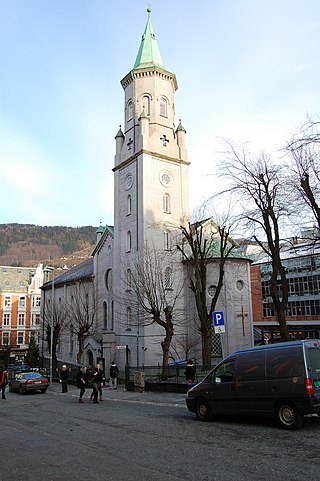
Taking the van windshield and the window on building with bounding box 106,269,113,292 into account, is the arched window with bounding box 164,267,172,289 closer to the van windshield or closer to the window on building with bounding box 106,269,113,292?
the window on building with bounding box 106,269,113,292

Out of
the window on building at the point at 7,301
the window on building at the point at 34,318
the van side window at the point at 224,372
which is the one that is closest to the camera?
the van side window at the point at 224,372

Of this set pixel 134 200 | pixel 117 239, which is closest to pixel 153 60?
pixel 134 200

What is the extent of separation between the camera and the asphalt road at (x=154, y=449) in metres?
6.64

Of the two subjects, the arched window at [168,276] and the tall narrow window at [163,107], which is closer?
the arched window at [168,276]

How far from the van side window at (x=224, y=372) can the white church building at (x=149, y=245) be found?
59.5 feet

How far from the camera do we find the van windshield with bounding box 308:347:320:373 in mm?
9734

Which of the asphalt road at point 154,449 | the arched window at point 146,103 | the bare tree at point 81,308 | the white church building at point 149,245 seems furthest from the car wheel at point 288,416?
the arched window at point 146,103

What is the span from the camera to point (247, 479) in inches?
246

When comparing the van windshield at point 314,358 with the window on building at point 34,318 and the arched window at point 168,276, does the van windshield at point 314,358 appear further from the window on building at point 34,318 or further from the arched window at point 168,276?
the window on building at point 34,318

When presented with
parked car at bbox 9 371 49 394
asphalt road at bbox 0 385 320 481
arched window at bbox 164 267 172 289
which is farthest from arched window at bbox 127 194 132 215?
asphalt road at bbox 0 385 320 481

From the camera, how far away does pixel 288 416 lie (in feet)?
31.9

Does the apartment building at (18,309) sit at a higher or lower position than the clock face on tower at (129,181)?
lower

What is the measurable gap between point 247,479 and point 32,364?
159 ft

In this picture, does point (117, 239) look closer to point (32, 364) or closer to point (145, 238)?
point (145, 238)
